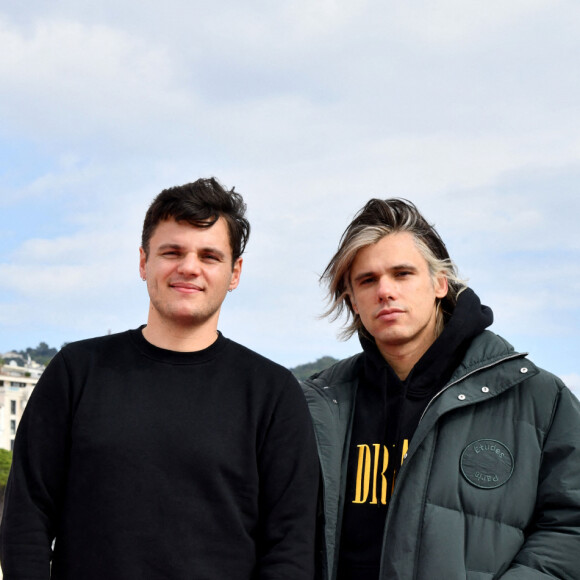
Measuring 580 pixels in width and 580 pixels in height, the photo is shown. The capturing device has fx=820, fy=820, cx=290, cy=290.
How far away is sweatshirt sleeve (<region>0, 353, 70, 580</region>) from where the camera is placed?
4.42 meters

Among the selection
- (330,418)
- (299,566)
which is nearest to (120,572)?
(299,566)

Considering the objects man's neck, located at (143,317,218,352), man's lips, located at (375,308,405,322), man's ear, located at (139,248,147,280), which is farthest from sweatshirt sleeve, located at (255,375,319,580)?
man's ear, located at (139,248,147,280)

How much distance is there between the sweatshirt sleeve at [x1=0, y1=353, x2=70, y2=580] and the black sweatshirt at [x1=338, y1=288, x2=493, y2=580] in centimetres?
176

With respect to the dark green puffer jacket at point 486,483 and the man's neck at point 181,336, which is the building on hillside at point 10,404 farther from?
the dark green puffer jacket at point 486,483

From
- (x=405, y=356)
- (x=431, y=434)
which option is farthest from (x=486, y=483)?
(x=405, y=356)

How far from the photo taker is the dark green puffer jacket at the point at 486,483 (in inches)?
183

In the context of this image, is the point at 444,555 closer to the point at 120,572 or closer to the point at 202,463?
the point at 202,463

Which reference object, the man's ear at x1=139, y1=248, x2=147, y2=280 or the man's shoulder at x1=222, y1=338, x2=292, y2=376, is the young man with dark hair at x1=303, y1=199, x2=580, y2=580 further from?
the man's ear at x1=139, y1=248, x2=147, y2=280

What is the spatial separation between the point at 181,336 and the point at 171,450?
0.68 meters

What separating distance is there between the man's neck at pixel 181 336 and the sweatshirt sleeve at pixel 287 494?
57 cm

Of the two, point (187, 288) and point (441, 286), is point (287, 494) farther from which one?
point (441, 286)

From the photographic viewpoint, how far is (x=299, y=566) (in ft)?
14.8

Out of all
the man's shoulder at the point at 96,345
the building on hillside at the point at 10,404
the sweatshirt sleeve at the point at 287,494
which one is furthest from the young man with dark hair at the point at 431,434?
the building on hillside at the point at 10,404

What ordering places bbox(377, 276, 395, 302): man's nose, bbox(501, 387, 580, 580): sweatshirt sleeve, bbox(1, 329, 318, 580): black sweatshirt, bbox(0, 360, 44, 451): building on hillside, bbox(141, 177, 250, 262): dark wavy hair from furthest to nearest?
1. bbox(0, 360, 44, 451): building on hillside
2. bbox(377, 276, 395, 302): man's nose
3. bbox(141, 177, 250, 262): dark wavy hair
4. bbox(501, 387, 580, 580): sweatshirt sleeve
5. bbox(1, 329, 318, 580): black sweatshirt
